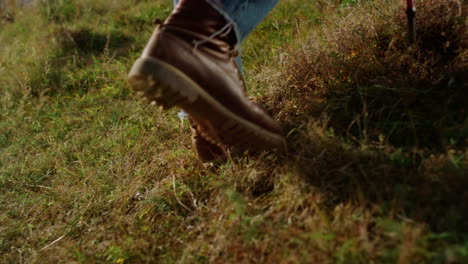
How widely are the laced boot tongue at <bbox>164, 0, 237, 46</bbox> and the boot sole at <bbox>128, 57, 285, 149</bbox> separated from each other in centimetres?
20

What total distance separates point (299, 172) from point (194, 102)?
1.51 ft

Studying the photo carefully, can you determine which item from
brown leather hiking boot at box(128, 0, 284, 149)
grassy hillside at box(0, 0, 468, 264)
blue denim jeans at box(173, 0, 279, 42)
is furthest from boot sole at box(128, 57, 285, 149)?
blue denim jeans at box(173, 0, 279, 42)

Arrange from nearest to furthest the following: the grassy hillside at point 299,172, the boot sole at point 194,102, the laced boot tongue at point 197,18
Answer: the grassy hillside at point 299,172 < the boot sole at point 194,102 < the laced boot tongue at point 197,18

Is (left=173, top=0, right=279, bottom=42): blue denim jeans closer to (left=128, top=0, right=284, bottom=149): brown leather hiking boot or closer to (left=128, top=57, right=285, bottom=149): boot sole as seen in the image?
(left=128, top=0, right=284, bottom=149): brown leather hiking boot

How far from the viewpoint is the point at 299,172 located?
4.88ft

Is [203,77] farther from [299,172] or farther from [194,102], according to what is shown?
[299,172]

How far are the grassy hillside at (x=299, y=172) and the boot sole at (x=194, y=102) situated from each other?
12 centimetres

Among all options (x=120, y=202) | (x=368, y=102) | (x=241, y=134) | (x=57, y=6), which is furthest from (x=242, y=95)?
(x=57, y=6)

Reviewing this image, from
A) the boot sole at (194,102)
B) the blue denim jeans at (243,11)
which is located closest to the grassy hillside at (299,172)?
the boot sole at (194,102)

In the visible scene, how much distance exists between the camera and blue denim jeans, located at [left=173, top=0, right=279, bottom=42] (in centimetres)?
152

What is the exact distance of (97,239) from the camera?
1.64m

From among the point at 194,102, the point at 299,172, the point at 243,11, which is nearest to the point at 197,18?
the point at 243,11

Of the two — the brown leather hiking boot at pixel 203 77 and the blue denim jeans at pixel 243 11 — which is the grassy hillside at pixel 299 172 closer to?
the brown leather hiking boot at pixel 203 77

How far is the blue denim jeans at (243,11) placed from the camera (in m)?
1.52
